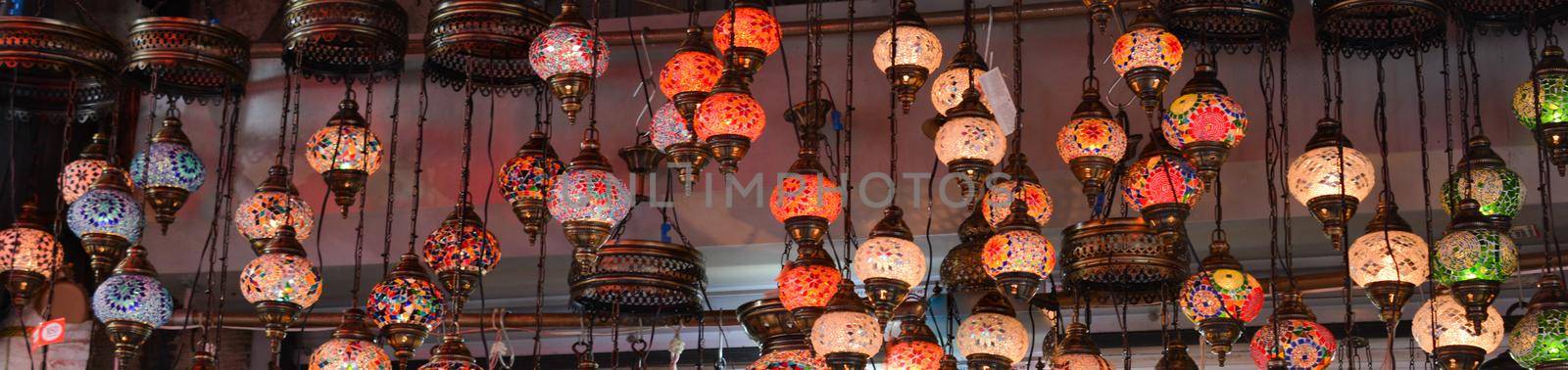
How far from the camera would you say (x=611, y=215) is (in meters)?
4.57

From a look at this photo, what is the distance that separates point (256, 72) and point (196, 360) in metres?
1.93

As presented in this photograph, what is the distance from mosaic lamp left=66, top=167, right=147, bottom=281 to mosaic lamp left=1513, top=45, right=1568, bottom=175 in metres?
3.82

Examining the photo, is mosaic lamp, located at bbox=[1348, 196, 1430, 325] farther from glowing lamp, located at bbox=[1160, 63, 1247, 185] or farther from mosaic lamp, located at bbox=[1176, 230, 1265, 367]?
glowing lamp, located at bbox=[1160, 63, 1247, 185]

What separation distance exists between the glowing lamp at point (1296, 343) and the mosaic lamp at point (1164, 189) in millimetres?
330

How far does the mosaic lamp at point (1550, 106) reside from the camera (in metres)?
4.73

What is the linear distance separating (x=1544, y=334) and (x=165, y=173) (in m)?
3.77

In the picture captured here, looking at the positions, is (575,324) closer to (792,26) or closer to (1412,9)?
(792,26)

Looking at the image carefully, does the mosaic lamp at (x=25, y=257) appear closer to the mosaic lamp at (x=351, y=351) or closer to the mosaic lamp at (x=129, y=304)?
the mosaic lamp at (x=129, y=304)

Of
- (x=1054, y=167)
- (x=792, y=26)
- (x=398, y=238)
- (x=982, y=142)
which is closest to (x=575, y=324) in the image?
(x=398, y=238)

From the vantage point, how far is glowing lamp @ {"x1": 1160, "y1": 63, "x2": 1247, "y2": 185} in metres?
4.64

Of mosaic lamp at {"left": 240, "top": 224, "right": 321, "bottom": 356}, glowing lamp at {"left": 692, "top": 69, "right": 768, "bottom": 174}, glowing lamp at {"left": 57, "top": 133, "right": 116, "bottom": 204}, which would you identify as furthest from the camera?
glowing lamp at {"left": 57, "top": 133, "right": 116, "bottom": 204}

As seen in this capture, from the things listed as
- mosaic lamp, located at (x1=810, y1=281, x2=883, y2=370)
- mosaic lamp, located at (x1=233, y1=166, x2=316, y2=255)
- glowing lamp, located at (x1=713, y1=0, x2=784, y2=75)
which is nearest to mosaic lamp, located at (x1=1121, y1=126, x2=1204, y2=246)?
mosaic lamp, located at (x1=810, y1=281, x2=883, y2=370)

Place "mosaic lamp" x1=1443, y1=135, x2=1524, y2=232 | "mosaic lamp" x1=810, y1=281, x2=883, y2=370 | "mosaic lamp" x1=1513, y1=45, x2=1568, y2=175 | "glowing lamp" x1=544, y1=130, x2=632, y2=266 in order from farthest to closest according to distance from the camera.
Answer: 1. "mosaic lamp" x1=1443, y1=135, x2=1524, y2=232
2. "mosaic lamp" x1=1513, y1=45, x2=1568, y2=175
3. "glowing lamp" x1=544, y1=130, x2=632, y2=266
4. "mosaic lamp" x1=810, y1=281, x2=883, y2=370

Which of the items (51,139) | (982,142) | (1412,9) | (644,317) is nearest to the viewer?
(982,142)
